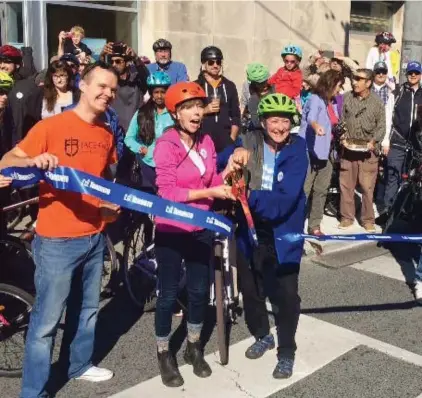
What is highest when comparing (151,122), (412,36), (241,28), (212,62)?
(241,28)

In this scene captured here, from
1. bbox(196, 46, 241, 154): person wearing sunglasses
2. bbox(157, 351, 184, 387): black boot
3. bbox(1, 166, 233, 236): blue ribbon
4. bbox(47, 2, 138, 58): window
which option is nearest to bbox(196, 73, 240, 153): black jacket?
bbox(196, 46, 241, 154): person wearing sunglasses

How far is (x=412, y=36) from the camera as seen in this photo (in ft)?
39.0

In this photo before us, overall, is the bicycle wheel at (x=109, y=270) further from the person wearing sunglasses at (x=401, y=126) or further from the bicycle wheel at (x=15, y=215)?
the person wearing sunglasses at (x=401, y=126)

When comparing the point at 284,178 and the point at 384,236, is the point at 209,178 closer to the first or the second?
the point at 284,178

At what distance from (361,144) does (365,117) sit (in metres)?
0.35

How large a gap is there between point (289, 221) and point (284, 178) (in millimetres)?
288

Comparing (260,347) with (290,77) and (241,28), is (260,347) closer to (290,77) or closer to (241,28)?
(290,77)

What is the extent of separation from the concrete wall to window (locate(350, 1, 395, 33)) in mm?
1164

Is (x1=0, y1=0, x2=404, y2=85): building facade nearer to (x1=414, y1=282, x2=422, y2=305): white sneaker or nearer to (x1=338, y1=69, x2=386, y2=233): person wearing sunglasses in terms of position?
(x1=338, y1=69, x2=386, y2=233): person wearing sunglasses

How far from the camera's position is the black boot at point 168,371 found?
3883 mm

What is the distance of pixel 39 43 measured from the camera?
973 cm

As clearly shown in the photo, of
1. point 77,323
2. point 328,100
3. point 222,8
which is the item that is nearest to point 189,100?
point 77,323

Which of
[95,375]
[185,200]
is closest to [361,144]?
[185,200]

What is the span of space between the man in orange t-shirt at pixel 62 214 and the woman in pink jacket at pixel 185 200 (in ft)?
1.29
